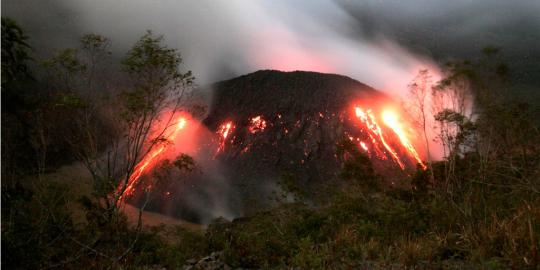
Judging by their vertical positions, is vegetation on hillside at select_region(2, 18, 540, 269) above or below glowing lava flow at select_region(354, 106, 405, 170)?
below

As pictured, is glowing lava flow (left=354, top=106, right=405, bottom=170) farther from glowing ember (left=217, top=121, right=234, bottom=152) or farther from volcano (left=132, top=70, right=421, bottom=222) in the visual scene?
glowing ember (left=217, top=121, right=234, bottom=152)

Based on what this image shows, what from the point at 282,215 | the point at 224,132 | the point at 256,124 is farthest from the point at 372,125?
the point at 282,215

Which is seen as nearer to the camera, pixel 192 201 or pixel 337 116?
pixel 192 201

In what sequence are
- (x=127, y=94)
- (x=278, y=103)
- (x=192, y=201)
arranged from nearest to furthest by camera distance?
(x=127, y=94) → (x=192, y=201) → (x=278, y=103)

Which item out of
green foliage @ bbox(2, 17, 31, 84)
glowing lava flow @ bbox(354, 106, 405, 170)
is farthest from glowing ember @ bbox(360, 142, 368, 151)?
green foliage @ bbox(2, 17, 31, 84)

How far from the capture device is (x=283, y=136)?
69.2 m

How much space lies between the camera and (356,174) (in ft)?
102

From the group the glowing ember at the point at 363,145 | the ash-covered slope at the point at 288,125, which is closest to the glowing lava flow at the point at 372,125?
the ash-covered slope at the point at 288,125

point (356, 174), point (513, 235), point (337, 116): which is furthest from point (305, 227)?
point (337, 116)

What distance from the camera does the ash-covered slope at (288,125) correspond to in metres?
63.6

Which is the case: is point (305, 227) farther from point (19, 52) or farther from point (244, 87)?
point (244, 87)

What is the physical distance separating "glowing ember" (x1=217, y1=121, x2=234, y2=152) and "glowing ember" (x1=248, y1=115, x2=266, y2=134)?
355 centimetres

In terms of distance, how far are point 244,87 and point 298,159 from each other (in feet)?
71.1

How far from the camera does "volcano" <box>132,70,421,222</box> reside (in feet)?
201
